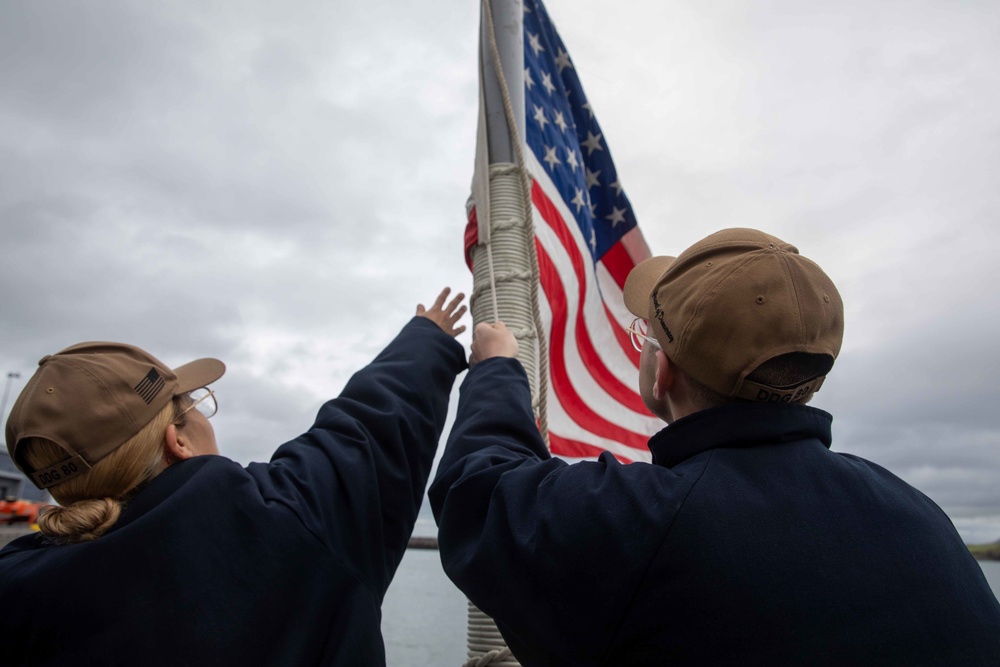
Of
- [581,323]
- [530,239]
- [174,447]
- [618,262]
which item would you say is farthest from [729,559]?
[618,262]

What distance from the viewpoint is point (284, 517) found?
1636mm

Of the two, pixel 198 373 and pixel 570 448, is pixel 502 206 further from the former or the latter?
pixel 198 373

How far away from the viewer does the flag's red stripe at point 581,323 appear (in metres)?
3.67

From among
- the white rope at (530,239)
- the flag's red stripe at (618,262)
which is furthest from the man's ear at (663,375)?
the flag's red stripe at (618,262)

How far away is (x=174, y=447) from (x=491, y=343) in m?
0.85

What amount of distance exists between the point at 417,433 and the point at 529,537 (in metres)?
0.78

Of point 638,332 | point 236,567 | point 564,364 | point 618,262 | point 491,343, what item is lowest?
point 236,567

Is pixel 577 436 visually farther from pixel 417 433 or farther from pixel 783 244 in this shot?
pixel 783 244

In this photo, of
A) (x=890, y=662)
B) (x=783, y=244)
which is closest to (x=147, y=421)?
(x=783, y=244)

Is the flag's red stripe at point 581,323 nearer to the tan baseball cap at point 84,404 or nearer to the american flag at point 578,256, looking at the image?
the american flag at point 578,256

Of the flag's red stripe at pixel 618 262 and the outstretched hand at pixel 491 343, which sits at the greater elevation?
the flag's red stripe at pixel 618 262

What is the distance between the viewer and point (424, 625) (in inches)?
1982

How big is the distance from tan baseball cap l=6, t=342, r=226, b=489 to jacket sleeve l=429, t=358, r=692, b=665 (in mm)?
731

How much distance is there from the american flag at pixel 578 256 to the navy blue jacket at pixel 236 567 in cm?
173
